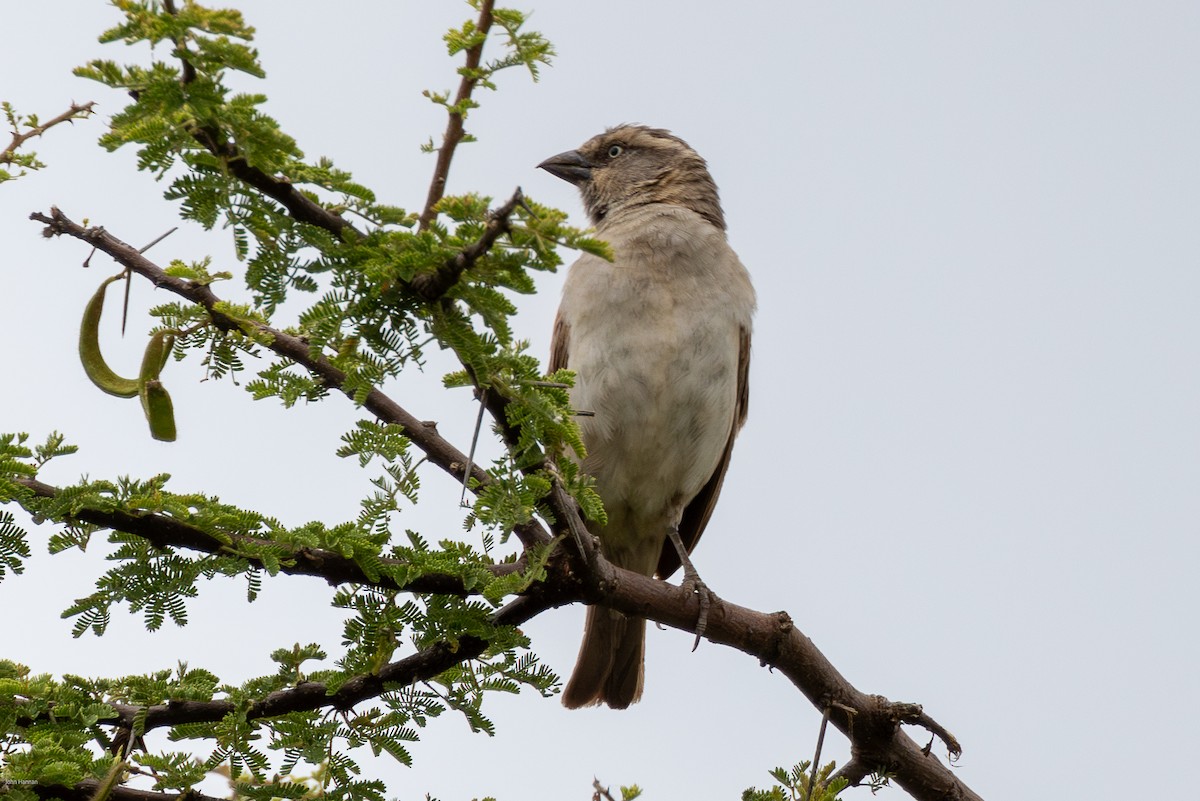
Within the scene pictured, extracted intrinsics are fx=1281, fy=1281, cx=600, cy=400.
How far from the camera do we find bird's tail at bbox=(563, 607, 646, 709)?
6.09m

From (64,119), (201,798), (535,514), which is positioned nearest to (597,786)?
(535,514)

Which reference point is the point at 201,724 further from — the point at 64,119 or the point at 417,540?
the point at 64,119

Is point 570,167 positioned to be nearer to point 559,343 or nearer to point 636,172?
point 636,172

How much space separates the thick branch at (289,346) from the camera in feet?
10.2

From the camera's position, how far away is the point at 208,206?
7.94 ft

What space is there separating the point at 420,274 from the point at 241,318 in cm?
75

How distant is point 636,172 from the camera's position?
24.0ft

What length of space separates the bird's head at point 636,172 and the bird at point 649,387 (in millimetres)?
295

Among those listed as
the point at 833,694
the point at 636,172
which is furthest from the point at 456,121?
the point at 636,172

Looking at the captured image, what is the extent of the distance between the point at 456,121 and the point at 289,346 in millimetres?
825

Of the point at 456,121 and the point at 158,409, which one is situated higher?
the point at 456,121

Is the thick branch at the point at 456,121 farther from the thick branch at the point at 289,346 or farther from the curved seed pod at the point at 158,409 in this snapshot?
the curved seed pod at the point at 158,409

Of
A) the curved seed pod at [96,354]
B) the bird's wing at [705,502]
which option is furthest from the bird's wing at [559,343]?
the curved seed pod at [96,354]

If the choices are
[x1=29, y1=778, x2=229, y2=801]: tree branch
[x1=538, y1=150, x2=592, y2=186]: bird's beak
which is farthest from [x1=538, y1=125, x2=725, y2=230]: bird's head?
[x1=29, y1=778, x2=229, y2=801]: tree branch
